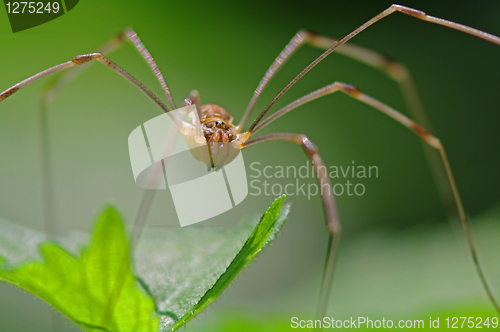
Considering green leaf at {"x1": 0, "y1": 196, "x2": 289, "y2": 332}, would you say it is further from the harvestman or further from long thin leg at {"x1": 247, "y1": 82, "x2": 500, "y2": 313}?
long thin leg at {"x1": 247, "y1": 82, "x2": 500, "y2": 313}

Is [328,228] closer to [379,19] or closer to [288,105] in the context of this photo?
[288,105]

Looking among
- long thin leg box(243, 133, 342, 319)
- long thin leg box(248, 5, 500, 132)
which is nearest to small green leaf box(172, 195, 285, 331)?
long thin leg box(243, 133, 342, 319)

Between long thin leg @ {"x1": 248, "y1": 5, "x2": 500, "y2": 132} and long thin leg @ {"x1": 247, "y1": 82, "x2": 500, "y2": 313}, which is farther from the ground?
long thin leg @ {"x1": 248, "y1": 5, "x2": 500, "y2": 132}

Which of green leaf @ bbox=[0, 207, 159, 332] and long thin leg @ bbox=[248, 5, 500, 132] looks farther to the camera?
long thin leg @ bbox=[248, 5, 500, 132]

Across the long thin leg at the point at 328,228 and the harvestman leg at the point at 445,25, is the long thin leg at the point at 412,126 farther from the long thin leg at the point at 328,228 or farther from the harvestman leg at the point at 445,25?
the long thin leg at the point at 328,228

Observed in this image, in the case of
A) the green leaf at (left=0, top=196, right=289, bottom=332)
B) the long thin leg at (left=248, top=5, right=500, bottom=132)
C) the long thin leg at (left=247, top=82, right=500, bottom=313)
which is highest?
the long thin leg at (left=248, top=5, right=500, bottom=132)

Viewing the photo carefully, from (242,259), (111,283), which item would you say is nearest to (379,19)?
(242,259)

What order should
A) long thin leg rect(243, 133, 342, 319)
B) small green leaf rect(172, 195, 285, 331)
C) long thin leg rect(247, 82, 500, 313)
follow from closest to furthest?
1. small green leaf rect(172, 195, 285, 331)
2. long thin leg rect(243, 133, 342, 319)
3. long thin leg rect(247, 82, 500, 313)

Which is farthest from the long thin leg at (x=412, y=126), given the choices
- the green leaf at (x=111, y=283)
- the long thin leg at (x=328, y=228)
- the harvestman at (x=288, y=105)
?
the green leaf at (x=111, y=283)

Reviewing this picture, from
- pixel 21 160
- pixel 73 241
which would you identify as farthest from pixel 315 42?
pixel 21 160
